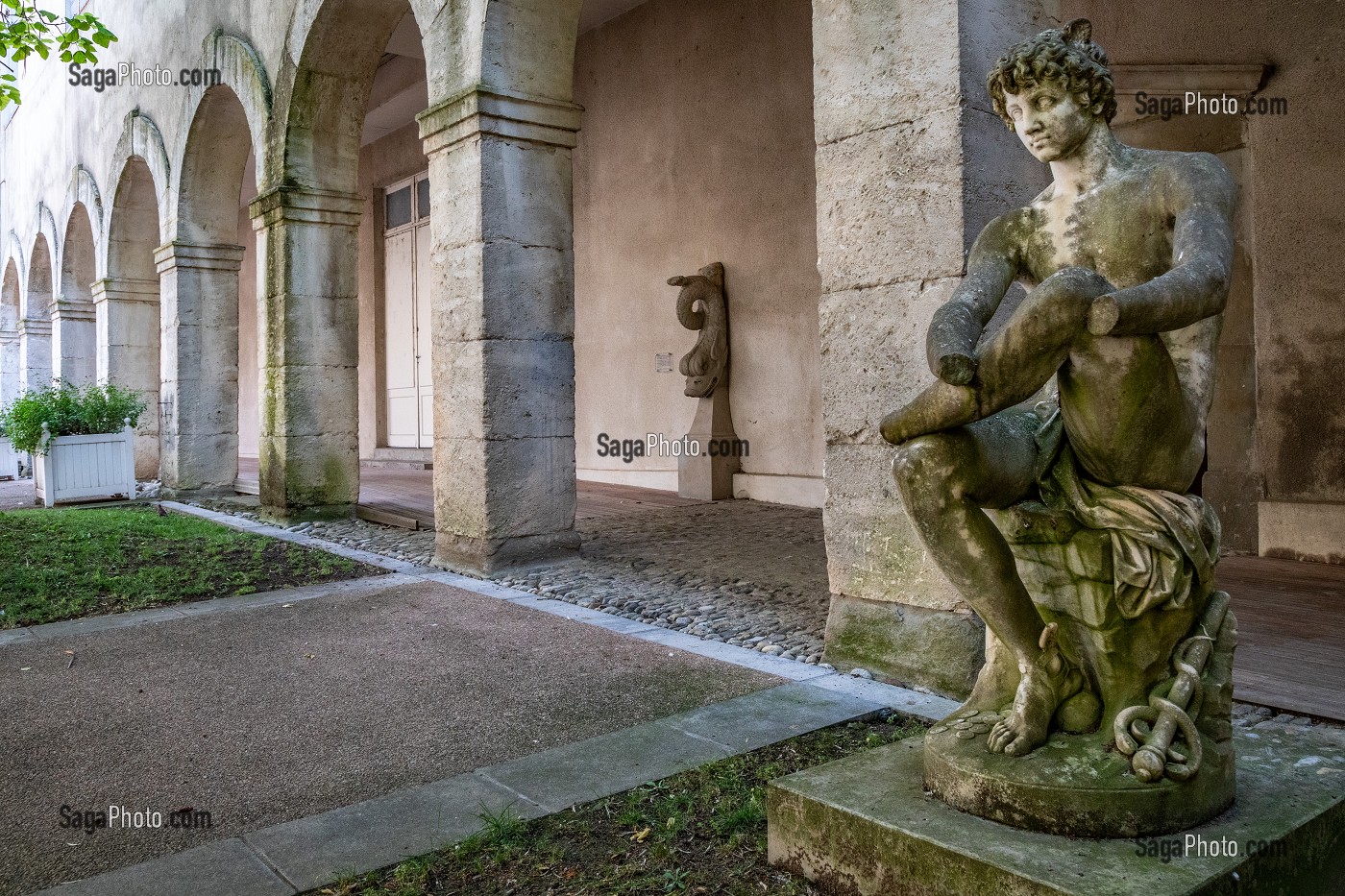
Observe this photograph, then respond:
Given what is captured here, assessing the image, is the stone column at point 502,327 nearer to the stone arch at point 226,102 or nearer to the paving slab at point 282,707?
the paving slab at point 282,707

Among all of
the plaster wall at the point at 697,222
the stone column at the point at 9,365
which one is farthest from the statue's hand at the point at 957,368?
the stone column at the point at 9,365

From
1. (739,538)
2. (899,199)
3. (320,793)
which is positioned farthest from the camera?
(739,538)

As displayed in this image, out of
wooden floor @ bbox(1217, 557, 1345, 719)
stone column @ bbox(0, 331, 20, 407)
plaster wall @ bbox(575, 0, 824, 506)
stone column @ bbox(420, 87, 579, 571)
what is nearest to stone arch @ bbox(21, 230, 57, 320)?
stone column @ bbox(0, 331, 20, 407)

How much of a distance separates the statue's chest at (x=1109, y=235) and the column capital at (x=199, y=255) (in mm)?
9970

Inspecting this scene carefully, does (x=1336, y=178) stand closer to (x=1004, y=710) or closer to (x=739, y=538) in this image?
(x=739, y=538)

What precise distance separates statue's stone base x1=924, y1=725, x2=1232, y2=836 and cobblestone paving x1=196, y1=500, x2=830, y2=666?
195cm

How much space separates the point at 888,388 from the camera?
3.62 metres

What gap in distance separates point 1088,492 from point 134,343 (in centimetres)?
1327

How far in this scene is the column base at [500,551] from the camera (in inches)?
233

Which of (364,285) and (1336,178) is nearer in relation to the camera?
(1336,178)

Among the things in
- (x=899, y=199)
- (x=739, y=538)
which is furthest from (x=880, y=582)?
(x=739, y=538)

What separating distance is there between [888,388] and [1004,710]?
1.69 metres

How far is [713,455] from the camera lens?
966cm

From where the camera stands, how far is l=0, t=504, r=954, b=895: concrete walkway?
2.42 metres
